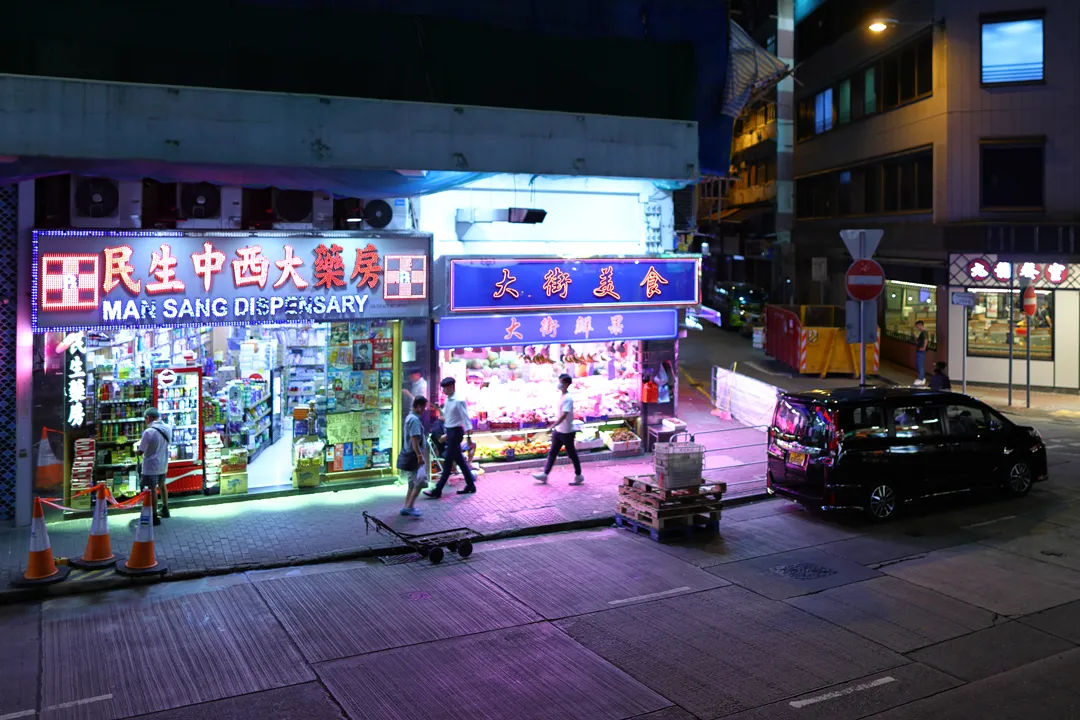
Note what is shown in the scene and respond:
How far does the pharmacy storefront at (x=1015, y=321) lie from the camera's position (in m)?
24.4

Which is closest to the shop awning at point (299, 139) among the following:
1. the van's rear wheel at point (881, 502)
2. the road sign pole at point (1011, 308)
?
the van's rear wheel at point (881, 502)

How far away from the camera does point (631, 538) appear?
41.1ft

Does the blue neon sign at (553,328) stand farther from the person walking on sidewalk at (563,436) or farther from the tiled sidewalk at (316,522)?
the tiled sidewalk at (316,522)

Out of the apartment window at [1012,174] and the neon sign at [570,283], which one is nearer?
the neon sign at [570,283]

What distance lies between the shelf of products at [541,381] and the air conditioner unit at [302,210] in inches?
117

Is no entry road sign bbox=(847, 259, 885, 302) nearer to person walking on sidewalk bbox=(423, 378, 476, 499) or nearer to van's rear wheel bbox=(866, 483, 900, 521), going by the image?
van's rear wheel bbox=(866, 483, 900, 521)

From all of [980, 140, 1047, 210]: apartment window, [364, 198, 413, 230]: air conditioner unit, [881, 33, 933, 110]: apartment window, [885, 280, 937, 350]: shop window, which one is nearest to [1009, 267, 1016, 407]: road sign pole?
[980, 140, 1047, 210]: apartment window

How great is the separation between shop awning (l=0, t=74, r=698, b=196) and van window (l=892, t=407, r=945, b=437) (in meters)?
5.23

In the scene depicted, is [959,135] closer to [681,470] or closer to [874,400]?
[874,400]

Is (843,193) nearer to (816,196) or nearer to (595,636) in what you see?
(816,196)

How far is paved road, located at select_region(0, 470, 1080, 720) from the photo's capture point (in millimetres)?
7617

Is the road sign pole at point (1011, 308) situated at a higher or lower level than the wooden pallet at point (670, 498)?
higher

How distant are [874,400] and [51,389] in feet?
35.7

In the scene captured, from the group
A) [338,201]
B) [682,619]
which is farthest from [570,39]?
[682,619]
